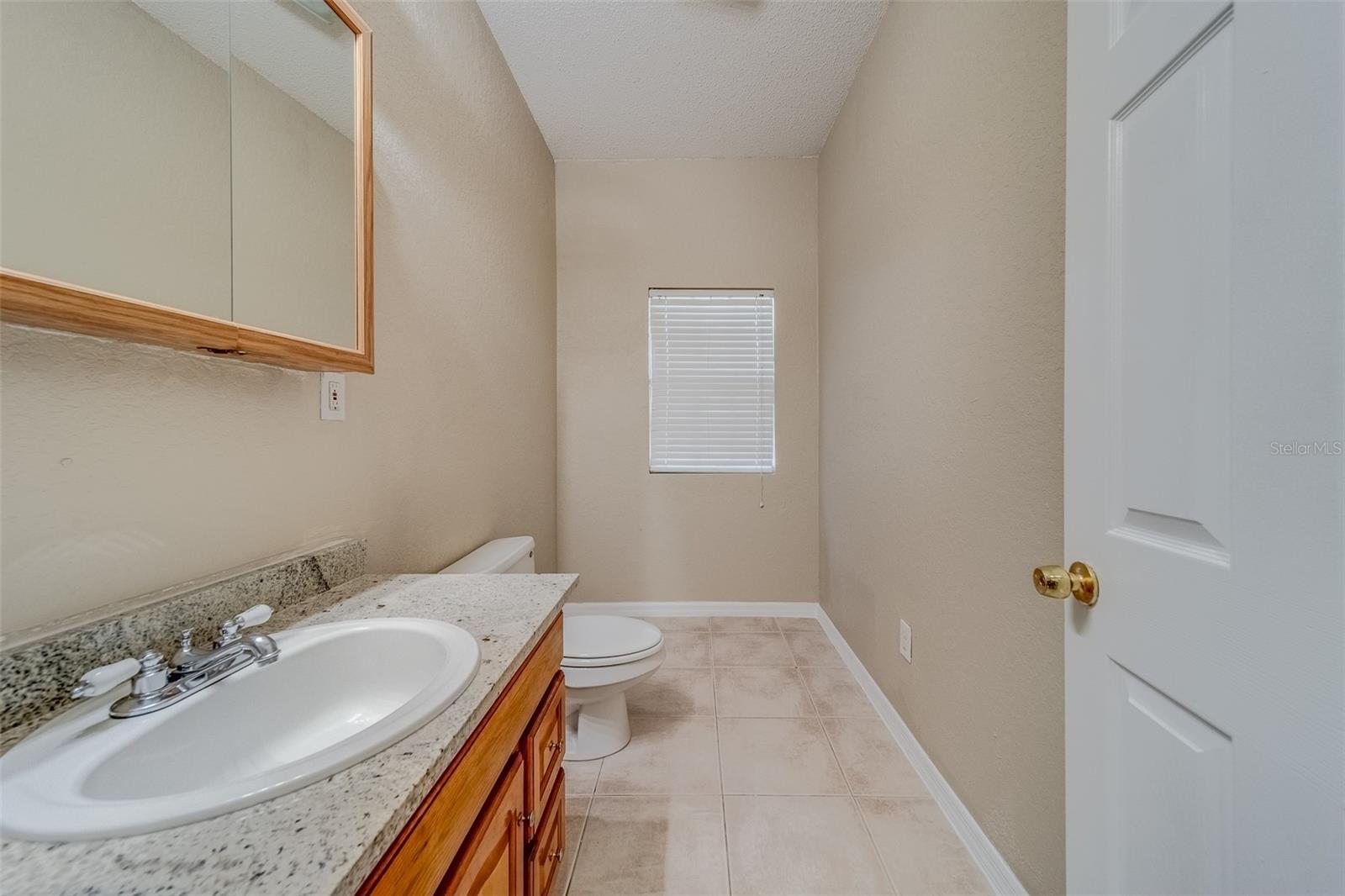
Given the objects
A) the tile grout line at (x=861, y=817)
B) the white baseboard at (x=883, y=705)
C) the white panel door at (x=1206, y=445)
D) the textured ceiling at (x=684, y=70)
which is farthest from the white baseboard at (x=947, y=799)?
the textured ceiling at (x=684, y=70)

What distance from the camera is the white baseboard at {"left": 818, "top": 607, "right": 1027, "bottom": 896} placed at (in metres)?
1.14

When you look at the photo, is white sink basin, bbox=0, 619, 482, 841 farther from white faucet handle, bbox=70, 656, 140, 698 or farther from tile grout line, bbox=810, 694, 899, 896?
tile grout line, bbox=810, 694, 899, 896

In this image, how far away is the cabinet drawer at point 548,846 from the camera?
895 mm

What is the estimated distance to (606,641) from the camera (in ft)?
5.58

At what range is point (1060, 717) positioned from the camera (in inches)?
37.6

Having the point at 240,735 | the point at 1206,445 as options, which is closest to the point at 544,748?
the point at 240,735

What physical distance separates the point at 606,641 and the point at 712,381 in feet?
5.36

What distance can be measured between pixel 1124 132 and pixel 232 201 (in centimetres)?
136

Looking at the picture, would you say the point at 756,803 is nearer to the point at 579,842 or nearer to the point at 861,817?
the point at 861,817

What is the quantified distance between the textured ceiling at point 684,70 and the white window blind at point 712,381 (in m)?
0.80

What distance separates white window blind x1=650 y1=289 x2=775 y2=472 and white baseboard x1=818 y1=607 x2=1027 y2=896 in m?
1.29

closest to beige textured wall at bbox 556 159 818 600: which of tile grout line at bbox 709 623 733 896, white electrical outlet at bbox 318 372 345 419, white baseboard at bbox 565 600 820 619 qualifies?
white baseboard at bbox 565 600 820 619

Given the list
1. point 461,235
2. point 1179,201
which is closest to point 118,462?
point 461,235

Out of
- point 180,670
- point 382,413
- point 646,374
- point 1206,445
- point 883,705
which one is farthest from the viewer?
point 646,374
